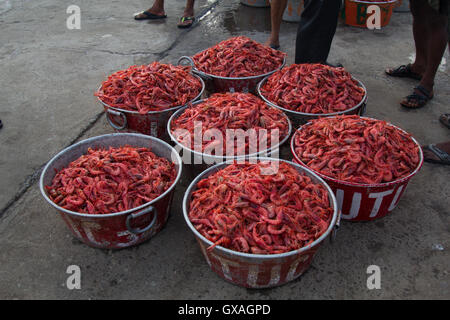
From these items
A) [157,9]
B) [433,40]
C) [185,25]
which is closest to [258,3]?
[185,25]

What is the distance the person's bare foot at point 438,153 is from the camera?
10.2ft

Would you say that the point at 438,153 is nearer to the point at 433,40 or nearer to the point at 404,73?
the point at 433,40

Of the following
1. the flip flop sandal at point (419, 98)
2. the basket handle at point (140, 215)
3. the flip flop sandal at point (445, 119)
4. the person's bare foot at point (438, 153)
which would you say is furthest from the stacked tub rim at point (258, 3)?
the basket handle at point (140, 215)

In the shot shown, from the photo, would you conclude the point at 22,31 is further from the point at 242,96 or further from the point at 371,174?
the point at 371,174

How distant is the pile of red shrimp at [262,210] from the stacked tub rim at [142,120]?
41.7 inches

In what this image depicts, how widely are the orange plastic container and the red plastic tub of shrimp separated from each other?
4.09 meters

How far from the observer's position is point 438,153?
3.15m

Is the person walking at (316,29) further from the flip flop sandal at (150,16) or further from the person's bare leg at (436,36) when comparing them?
the flip flop sandal at (150,16)

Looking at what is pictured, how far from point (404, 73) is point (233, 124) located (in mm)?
2981

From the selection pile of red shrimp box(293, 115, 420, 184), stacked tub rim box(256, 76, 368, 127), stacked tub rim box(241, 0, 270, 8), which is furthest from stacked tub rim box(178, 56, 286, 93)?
stacked tub rim box(241, 0, 270, 8)

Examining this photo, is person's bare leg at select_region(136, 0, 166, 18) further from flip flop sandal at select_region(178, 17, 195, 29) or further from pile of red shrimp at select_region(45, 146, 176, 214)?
pile of red shrimp at select_region(45, 146, 176, 214)

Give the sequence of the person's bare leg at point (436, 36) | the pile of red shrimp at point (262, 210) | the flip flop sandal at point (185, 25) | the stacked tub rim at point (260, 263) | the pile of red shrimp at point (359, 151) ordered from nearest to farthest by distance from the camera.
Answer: the stacked tub rim at point (260, 263), the pile of red shrimp at point (262, 210), the pile of red shrimp at point (359, 151), the person's bare leg at point (436, 36), the flip flop sandal at point (185, 25)

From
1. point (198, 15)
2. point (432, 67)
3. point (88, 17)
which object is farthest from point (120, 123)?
point (88, 17)
